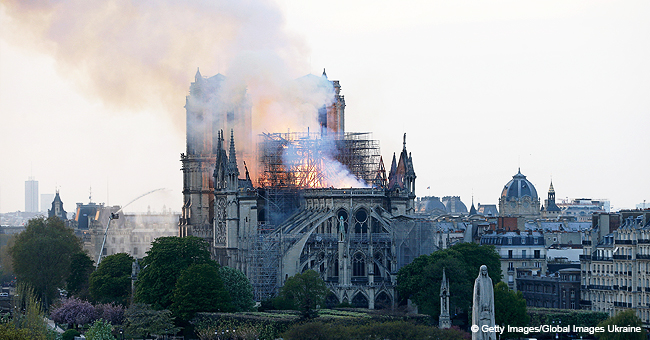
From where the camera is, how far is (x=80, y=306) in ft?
348

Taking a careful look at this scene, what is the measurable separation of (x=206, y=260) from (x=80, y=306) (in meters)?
11.1

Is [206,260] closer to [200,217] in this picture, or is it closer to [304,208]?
[304,208]

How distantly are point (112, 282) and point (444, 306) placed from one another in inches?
1236

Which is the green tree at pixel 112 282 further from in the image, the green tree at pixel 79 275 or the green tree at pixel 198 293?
the green tree at pixel 198 293

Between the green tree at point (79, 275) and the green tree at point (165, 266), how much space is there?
1707 centimetres

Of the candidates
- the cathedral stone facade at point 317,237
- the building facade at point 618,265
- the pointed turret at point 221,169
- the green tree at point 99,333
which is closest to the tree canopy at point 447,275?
the cathedral stone facade at point 317,237

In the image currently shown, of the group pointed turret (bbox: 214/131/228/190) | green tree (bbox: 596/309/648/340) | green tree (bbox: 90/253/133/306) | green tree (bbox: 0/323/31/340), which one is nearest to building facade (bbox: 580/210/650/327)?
green tree (bbox: 596/309/648/340)

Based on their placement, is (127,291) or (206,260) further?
(127,291)

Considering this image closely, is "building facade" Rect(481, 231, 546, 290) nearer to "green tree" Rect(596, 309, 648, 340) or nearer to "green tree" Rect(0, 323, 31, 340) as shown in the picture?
"green tree" Rect(596, 309, 648, 340)

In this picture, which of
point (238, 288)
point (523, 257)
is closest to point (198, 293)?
point (238, 288)

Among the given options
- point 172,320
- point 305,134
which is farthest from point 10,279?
point 172,320

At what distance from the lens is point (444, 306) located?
96.1 metres

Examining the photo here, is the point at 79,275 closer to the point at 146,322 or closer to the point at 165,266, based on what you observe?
the point at 165,266

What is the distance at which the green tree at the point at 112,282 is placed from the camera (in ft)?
365
